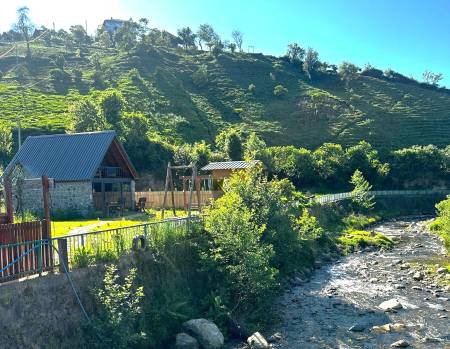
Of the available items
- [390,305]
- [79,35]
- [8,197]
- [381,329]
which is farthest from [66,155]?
[79,35]

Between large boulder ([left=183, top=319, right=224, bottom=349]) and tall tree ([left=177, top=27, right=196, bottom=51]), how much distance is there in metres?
140

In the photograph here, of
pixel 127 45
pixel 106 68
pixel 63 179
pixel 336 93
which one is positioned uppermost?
pixel 127 45

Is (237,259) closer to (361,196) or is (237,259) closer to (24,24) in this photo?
(361,196)

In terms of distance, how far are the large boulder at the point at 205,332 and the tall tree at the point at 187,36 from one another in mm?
139899

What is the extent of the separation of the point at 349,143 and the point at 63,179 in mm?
59946

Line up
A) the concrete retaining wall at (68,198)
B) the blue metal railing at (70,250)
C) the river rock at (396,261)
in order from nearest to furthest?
1. the blue metal railing at (70,250)
2. the river rock at (396,261)
3. the concrete retaining wall at (68,198)

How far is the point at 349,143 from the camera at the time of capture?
84.8 m

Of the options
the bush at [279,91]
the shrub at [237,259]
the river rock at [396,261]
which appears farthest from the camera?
the bush at [279,91]

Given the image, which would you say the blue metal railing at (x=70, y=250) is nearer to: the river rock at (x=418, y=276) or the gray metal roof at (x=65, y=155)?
the river rock at (x=418, y=276)

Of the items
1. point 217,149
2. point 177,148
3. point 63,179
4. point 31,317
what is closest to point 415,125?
point 217,149

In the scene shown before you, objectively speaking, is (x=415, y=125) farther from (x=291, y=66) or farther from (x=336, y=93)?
(x=291, y=66)

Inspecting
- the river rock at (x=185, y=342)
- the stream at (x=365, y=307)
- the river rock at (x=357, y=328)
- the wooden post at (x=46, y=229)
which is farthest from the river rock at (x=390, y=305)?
the wooden post at (x=46, y=229)

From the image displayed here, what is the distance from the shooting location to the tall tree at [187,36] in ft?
489

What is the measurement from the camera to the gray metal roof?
1435 inches
